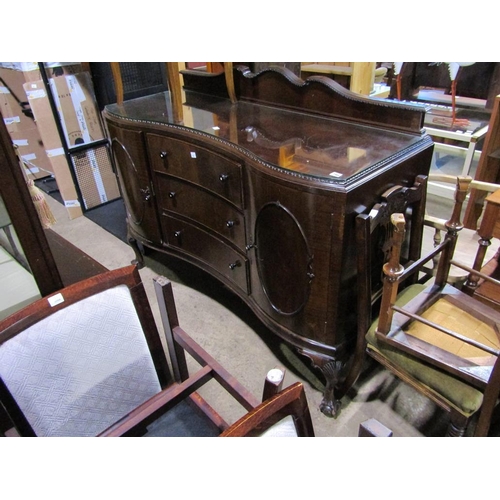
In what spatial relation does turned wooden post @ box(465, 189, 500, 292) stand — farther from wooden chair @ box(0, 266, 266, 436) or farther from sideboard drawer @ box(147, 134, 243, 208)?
wooden chair @ box(0, 266, 266, 436)

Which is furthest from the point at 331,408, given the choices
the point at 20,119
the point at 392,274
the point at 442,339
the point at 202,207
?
the point at 20,119

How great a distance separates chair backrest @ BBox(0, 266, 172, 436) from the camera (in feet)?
3.07

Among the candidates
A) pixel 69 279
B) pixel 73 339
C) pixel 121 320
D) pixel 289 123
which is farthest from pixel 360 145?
pixel 69 279

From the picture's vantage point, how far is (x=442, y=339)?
1261 millimetres

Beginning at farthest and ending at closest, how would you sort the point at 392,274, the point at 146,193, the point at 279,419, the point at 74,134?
1. the point at 74,134
2. the point at 146,193
3. the point at 392,274
4. the point at 279,419

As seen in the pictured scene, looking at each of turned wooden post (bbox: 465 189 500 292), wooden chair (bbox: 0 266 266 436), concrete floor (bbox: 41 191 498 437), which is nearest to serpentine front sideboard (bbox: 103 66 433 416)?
concrete floor (bbox: 41 191 498 437)

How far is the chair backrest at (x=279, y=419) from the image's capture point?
2.23ft

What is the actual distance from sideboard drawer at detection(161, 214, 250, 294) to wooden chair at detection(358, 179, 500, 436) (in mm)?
594

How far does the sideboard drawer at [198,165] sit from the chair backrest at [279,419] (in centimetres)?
92

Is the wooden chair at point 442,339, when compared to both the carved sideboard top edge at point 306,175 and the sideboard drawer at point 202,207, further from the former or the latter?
the sideboard drawer at point 202,207

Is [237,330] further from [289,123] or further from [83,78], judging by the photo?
[83,78]

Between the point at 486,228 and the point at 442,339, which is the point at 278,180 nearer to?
the point at 442,339

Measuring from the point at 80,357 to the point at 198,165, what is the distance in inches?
36.7

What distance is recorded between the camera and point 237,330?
1989 millimetres
